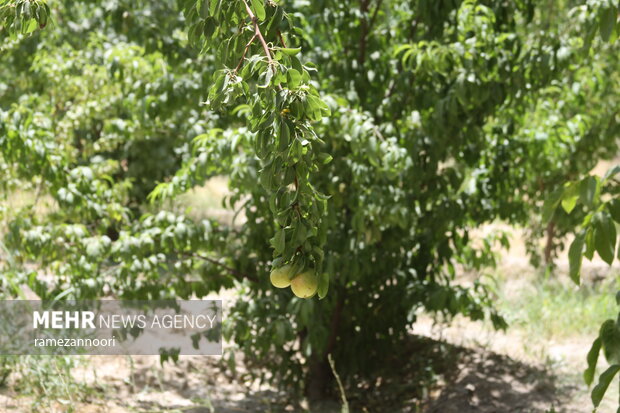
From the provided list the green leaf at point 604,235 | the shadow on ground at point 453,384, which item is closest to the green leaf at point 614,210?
the green leaf at point 604,235

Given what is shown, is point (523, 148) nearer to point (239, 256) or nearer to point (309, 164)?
point (239, 256)

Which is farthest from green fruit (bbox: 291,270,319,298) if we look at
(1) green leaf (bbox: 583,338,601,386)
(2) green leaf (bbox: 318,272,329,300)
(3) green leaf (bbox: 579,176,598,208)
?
(1) green leaf (bbox: 583,338,601,386)

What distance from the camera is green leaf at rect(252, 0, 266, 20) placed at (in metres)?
1.63

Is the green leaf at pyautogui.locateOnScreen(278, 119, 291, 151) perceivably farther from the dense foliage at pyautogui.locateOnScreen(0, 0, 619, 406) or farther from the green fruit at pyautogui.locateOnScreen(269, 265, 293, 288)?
the dense foliage at pyautogui.locateOnScreen(0, 0, 619, 406)

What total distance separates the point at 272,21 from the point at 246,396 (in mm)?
3674

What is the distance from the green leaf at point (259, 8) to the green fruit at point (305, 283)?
1.81ft

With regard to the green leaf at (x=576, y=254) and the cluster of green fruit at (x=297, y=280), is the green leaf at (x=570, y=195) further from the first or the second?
the cluster of green fruit at (x=297, y=280)

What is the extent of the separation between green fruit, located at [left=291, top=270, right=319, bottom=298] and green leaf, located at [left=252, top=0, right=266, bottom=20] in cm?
55

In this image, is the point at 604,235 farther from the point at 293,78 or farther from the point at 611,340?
the point at 293,78

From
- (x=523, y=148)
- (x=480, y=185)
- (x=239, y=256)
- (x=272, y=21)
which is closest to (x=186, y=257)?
(x=239, y=256)

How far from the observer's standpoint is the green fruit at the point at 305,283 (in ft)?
5.01

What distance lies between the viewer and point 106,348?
14.8 feet

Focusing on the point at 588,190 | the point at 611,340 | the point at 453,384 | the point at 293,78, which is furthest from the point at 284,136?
the point at 453,384

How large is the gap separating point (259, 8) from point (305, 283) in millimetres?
581
